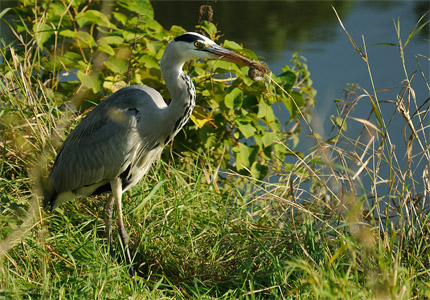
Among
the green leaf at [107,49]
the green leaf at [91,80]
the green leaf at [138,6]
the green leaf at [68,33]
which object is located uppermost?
the green leaf at [138,6]

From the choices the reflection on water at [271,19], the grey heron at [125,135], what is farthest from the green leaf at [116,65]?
the reflection on water at [271,19]

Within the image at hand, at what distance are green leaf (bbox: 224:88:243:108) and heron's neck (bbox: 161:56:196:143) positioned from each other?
63 cm

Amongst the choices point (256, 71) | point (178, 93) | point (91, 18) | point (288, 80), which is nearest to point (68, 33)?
point (91, 18)

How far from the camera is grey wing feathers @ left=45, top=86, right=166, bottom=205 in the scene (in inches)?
142

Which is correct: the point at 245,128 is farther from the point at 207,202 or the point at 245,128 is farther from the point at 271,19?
the point at 271,19

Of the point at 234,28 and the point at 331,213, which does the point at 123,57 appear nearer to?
the point at 331,213

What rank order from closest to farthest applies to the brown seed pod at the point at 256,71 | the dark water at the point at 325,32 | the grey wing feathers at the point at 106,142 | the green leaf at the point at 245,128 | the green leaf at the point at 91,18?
the brown seed pod at the point at 256,71, the grey wing feathers at the point at 106,142, the green leaf at the point at 245,128, the green leaf at the point at 91,18, the dark water at the point at 325,32

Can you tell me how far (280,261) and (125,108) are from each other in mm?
1184

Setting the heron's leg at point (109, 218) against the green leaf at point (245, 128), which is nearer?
the heron's leg at point (109, 218)

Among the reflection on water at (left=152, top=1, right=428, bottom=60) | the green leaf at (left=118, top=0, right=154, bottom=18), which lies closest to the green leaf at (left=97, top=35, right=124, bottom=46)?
the green leaf at (left=118, top=0, right=154, bottom=18)

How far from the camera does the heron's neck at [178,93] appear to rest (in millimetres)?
3559

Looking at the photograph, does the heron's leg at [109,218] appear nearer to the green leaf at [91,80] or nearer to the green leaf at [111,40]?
the green leaf at [91,80]

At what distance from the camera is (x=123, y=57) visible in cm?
435

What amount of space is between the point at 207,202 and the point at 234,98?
765 mm
